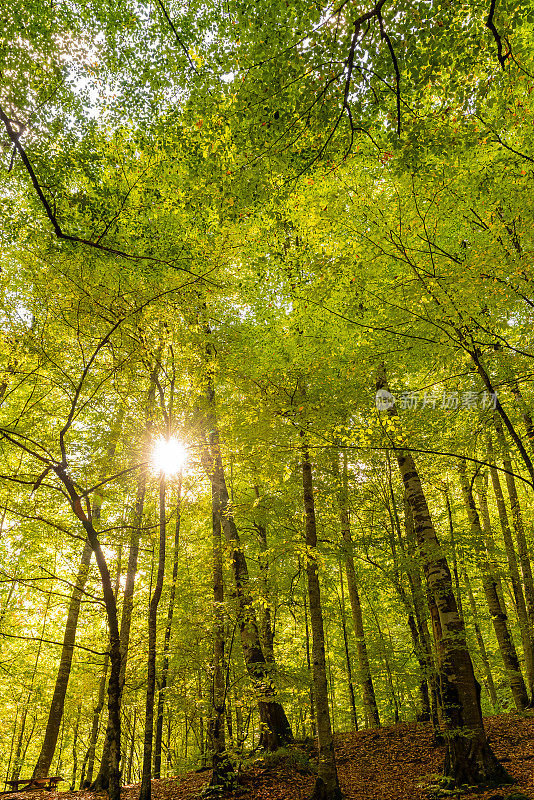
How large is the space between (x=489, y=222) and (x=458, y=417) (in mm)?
3390

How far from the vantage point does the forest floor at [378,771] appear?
6.46 m

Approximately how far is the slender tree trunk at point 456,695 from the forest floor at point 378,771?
12.2 inches

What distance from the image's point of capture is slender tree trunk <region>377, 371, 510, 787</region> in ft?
19.9

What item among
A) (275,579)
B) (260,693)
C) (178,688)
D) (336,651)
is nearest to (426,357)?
(275,579)

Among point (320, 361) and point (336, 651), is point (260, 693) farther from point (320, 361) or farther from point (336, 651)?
point (336, 651)

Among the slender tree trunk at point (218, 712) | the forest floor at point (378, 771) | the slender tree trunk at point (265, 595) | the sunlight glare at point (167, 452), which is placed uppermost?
the sunlight glare at point (167, 452)

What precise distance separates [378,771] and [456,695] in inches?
112

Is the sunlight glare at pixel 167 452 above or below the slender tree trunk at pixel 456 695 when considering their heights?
above

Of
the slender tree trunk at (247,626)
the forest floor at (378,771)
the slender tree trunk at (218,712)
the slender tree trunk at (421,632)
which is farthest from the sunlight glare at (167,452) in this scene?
the forest floor at (378,771)

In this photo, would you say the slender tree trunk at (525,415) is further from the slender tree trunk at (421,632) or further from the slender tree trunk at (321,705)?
the slender tree trunk at (321,705)

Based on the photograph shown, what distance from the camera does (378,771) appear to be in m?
7.80

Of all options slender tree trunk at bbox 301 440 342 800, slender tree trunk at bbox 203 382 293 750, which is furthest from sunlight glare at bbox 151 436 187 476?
slender tree trunk at bbox 301 440 342 800

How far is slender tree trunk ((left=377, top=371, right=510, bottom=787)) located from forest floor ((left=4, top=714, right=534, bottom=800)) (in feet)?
1.01

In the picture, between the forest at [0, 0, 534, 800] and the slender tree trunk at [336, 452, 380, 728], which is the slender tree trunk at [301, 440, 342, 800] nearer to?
the forest at [0, 0, 534, 800]
